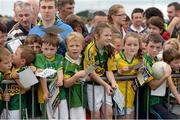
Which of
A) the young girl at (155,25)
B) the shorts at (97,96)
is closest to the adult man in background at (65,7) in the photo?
the young girl at (155,25)

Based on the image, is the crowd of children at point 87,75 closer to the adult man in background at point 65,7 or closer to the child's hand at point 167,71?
the child's hand at point 167,71

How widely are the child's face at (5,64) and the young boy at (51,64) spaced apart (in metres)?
0.33

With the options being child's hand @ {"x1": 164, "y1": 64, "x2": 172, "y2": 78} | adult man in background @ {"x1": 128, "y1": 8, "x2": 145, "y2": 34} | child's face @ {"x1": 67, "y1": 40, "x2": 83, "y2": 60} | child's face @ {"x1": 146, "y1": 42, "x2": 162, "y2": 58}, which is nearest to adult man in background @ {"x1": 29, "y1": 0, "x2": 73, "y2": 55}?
child's face @ {"x1": 67, "y1": 40, "x2": 83, "y2": 60}

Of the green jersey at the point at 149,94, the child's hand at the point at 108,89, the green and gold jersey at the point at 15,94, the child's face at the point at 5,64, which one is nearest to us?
the child's face at the point at 5,64

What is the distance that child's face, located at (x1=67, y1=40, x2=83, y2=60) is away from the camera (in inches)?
222

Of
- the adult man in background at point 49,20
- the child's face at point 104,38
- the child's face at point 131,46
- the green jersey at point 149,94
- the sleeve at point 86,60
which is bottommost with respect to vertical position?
the green jersey at point 149,94

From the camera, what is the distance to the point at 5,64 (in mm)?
5316

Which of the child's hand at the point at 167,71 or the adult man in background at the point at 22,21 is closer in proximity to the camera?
the child's hand at the point at 167,71

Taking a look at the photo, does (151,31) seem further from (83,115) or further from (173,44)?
(83,115)

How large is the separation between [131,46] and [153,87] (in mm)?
603

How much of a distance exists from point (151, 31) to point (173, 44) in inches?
32.9

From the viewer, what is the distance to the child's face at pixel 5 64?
530cm

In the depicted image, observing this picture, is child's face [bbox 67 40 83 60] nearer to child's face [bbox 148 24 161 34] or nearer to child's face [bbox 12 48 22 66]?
child's face [bbox 12 48 22 66]

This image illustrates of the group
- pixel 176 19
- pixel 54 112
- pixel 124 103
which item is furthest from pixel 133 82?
pixel 176 19
